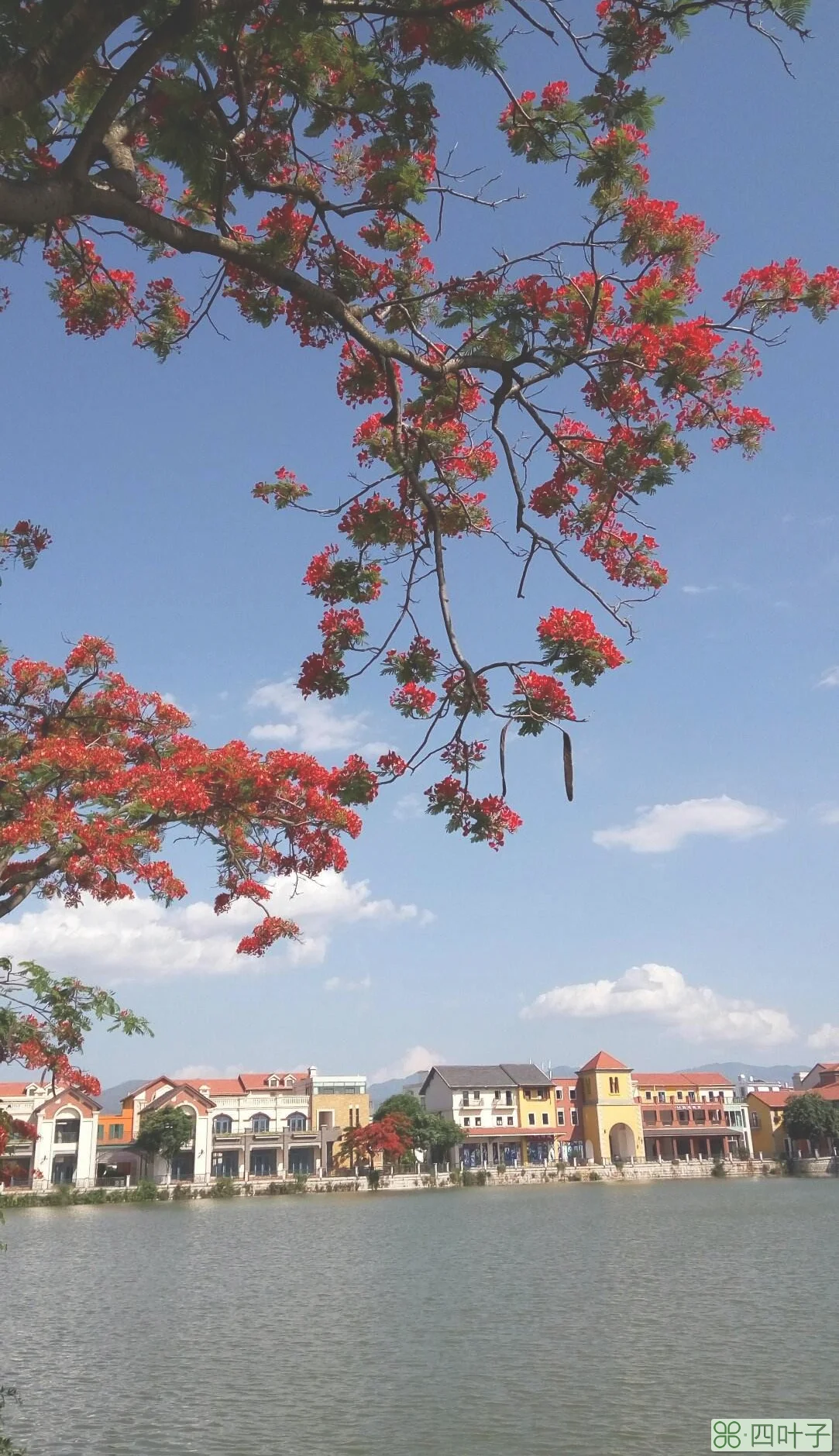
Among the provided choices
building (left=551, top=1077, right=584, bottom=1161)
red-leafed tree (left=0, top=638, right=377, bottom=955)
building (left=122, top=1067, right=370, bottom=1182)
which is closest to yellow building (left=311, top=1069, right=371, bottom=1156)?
building (left=122, top=1067, right=370, bottom=1182)

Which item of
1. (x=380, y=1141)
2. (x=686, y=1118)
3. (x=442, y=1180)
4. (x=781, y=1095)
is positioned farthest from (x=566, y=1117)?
(x=380, y=1141)

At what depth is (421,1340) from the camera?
14711 mm

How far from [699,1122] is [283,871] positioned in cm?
8164

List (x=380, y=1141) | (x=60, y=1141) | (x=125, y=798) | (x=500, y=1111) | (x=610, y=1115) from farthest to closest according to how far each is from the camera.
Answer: (x=500, y=1111), (x=610, y=1115), (x=380, y=1141), (x=60, y=1141), (x=125, y=798)

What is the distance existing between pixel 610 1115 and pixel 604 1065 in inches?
132

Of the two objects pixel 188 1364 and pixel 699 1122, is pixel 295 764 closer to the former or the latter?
pixel 188 1364

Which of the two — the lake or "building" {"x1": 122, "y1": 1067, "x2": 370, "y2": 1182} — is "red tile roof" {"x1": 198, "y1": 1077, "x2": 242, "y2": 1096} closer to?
"building" {"x1": 122, "y1": 1067, "x2": 370, "y2": 1182}

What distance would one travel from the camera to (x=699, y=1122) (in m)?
83.6

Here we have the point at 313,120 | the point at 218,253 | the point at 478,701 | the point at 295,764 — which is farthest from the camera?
the point at 295,764

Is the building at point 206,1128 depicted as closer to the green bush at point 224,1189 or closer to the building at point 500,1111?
the green bush at point 224,1189

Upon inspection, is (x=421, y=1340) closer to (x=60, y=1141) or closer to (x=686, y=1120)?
(x=60, y=1141)

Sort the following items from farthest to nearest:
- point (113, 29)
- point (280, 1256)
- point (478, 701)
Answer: point (280, 1256) → point (478, 701) → point (113, 29)

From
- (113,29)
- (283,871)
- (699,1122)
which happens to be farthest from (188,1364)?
(699,1122)

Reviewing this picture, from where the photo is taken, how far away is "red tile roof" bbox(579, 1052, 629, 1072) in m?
Result: 74.9
